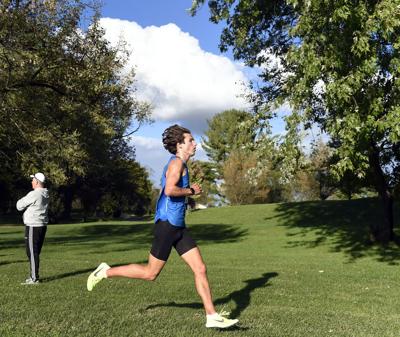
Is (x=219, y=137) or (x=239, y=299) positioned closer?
(x=239, y=299)

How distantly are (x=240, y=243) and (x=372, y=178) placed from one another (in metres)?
7.04

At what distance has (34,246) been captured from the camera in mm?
9516

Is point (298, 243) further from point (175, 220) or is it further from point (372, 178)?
point (175, 220)

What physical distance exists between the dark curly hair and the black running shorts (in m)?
0.87

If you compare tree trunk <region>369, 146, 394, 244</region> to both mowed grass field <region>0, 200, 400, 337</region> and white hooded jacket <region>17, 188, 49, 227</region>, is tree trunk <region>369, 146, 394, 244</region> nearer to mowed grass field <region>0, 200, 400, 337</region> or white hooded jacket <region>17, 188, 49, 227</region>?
mowed grass field <region>0, 200, 400, 337</region>

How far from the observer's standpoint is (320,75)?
1109 centimetres

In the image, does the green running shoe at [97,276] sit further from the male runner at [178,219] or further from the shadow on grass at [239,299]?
the shadow on grass at [239,299]

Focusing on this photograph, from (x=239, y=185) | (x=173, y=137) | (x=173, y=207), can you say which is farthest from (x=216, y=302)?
(x=239, y=185)

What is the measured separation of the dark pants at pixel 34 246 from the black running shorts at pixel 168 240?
165 inches

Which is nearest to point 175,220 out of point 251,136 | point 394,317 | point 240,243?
point 394,317

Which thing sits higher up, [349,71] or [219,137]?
[219,137]

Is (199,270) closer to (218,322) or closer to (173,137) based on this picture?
(218,322)

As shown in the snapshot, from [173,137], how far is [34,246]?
470 centimetres

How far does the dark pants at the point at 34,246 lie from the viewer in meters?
9.36
